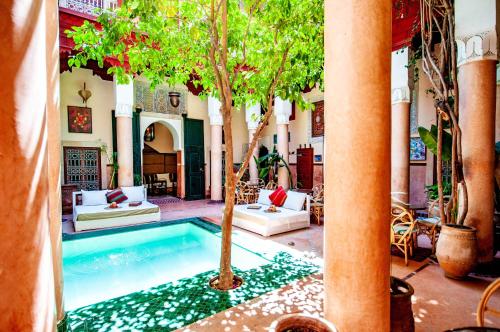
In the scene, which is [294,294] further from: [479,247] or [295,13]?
[295,13]

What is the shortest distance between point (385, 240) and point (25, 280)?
5.24 feet

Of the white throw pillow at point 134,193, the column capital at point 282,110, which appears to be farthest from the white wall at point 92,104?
the column capital at point 282,110

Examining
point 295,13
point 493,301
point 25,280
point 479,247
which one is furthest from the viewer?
point 479,247

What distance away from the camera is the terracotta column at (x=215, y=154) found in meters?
10.7

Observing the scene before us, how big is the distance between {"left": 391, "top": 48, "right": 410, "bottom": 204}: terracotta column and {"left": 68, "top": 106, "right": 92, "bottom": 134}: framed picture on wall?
389 inches

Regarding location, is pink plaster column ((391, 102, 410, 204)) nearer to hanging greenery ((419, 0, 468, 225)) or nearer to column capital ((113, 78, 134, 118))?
hanging greenery ((419, 0, 468, 225))

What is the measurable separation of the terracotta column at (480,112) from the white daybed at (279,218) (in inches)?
130

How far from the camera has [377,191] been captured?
1.48 meters

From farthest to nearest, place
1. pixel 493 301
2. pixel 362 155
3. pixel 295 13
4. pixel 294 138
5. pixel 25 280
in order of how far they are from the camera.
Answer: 1. pixel 294 138
2. pixel 295 13
3. pixel 493 301
4. pixel 362 155
5. pixel 25 280

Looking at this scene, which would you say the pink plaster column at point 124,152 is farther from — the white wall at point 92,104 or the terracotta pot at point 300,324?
the terracotta pot at point 300,324

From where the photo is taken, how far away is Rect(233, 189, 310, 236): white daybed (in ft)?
20.2

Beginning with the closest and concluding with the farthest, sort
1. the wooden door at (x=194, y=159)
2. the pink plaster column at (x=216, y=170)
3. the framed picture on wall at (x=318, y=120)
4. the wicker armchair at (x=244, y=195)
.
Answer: the wicker armchair at (x=244, y=195), the pink plaster column at (x=216, y=170), the framed picture on wall at (x=318, y=120), the wooden door at (x=194, y=159)

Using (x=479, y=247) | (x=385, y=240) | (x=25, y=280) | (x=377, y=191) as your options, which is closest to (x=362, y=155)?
(x=377, y=191)

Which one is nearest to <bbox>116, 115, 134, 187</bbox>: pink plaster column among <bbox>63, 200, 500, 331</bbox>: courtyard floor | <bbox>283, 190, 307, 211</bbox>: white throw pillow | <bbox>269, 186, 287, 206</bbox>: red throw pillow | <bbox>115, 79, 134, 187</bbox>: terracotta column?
<bbox>115, 79, 134, 187</bbox>: terracotta column
